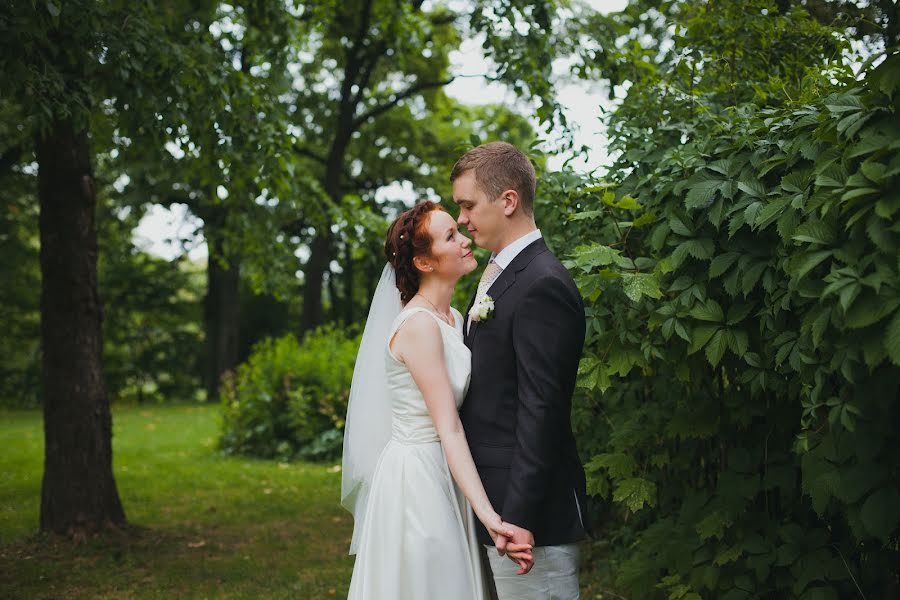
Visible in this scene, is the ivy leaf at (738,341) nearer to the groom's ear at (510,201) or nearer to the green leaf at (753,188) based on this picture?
the green leaf at (753,188)

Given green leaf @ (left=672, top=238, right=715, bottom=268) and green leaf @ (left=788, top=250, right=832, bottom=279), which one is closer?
green leaf @ (left=788, top=250, right=832, bottom=279)

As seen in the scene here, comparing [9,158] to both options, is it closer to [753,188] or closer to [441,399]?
[441,399]

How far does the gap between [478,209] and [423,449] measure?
93 cm

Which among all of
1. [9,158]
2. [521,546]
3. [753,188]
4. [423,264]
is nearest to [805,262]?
[753,188]

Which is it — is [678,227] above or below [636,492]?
above

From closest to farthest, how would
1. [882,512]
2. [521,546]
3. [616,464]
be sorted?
[882,512]
[521,546]
[616,464]

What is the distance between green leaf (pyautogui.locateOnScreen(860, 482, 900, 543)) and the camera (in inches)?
93.5

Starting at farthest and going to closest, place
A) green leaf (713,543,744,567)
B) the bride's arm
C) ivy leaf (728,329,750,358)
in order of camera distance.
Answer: green leaf (713,543,744,567), ivy leaf (728,329,750,358), the bride's arm

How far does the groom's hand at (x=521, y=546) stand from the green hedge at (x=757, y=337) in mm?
899

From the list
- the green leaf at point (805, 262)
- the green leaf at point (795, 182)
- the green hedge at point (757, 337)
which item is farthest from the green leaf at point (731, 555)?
the green leaf at point (795, 182)

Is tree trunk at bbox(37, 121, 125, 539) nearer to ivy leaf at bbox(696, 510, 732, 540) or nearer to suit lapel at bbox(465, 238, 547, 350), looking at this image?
suit lapel at bbox(465, 238, 547, 350)

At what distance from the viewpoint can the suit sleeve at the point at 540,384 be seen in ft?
8.24

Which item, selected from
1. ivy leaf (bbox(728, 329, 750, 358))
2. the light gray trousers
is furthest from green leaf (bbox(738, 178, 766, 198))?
the light gray trousers

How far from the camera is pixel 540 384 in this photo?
99.5 inches
